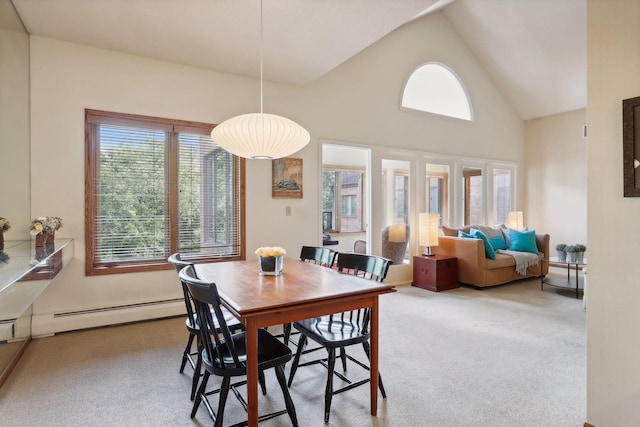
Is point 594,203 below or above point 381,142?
below

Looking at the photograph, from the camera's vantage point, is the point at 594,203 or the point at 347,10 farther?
the point at 347,10

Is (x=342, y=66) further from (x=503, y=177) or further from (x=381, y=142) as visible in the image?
(x=503, y=177)

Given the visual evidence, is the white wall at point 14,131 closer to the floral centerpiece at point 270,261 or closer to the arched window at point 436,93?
the floral centerpiece at point 270,261

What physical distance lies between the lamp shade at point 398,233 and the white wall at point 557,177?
3.42 metres

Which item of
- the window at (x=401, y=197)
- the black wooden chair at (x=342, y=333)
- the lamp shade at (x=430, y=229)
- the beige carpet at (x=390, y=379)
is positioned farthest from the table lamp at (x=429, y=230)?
the black wooden chair at (x=342, y=333)

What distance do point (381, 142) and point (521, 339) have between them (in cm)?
322

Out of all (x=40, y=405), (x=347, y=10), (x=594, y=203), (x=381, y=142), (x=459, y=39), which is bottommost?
(x=40, y=405)

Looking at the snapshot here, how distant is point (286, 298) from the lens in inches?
71.2

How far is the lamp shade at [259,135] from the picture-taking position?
2.37 metres

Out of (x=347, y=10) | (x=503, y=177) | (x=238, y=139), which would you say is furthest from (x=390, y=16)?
(x=503, y=177)

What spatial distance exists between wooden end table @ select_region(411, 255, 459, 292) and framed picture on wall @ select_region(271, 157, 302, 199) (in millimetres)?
2139

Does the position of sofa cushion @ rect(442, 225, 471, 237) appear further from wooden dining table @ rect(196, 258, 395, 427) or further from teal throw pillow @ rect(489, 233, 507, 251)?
wooden dining table @ rect(196, 258, 395, 427)

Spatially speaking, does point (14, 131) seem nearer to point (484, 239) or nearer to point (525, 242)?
point (484, 239)

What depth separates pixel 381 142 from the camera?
5273 mm
